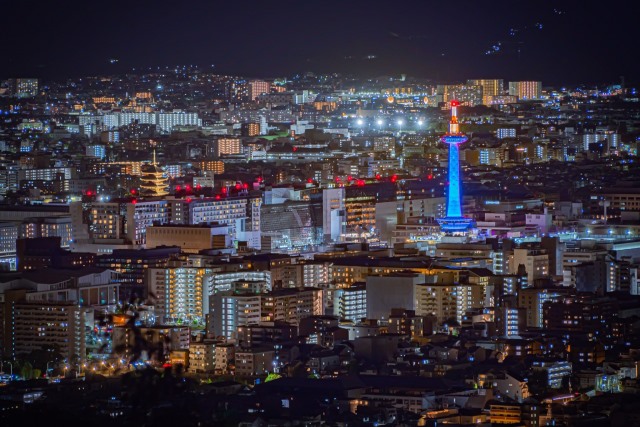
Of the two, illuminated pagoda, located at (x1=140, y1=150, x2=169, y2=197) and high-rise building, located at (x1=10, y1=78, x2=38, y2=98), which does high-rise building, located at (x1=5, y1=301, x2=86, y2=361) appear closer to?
illuminated pagoda, located at (x1=140, y1=150, x2=169, y2=197)

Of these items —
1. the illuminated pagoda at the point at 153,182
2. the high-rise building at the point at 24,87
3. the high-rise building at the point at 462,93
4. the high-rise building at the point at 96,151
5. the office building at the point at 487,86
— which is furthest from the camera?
the office building at the point at 487,86

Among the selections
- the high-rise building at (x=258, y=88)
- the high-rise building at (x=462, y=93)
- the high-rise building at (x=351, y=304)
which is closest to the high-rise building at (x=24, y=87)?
the high-rise building at (x=258, y=88)

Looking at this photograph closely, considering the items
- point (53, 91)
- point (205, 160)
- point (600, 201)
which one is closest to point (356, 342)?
point (600, 201)

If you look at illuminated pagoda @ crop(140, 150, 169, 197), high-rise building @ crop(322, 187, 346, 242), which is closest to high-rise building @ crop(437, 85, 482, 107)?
illuminated pagoda @ crop(140, 150, 169, 197)

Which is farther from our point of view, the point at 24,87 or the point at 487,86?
the point at 487,86

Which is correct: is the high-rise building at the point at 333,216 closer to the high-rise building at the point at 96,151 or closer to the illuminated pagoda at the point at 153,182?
the illuminated pagoda at the point at 153,182

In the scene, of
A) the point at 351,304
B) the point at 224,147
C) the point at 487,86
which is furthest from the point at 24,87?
the point at 351,304

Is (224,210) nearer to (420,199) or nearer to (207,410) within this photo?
(420,199)

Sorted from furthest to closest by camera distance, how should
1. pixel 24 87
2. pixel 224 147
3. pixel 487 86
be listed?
pixel 487 86 < pixel 24 87 < pixel 224 147

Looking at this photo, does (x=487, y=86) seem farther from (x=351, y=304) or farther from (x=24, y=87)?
(x=351, y=304)

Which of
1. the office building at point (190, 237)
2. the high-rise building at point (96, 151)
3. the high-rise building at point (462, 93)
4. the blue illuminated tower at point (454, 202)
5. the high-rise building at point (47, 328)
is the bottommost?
the high-rise building at point (47, 328)
